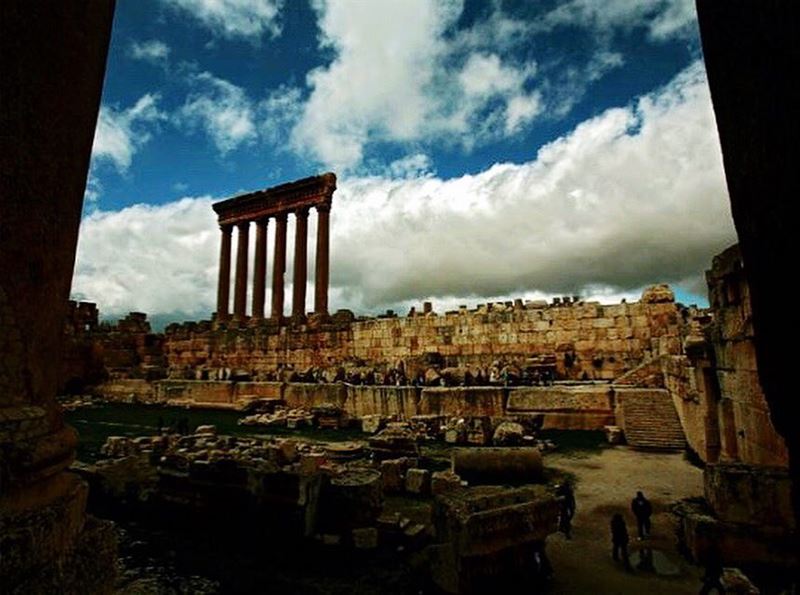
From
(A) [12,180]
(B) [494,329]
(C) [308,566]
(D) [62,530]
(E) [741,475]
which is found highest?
(B) [494,329]

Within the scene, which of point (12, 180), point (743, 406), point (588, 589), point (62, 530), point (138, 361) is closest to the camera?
point (12, 180)

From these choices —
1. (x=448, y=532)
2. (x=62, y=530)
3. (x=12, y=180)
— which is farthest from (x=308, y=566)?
(x=12, y=180)

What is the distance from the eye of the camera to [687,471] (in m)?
10.1

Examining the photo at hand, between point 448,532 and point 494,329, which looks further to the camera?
point 494,329

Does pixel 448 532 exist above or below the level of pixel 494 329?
below

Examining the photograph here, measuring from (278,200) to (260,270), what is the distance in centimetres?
468

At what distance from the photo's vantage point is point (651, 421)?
13.4 meters

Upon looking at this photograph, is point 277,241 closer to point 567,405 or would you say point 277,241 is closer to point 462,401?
point 462,401

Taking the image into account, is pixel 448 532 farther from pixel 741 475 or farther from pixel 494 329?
pixel 494 329

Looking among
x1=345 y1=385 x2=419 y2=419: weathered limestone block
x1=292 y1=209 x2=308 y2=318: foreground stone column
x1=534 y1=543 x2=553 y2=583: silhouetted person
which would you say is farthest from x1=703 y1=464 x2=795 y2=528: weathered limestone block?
x1=292 y1=209 x2=308 y2=318: foreground stone column

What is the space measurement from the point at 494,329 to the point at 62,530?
20417 mm

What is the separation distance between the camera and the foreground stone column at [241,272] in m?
32.7

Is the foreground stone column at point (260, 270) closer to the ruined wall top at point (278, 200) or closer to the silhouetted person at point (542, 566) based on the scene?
the ruined wall top at point (278, 200)

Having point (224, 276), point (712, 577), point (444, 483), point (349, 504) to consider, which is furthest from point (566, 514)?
point (224, 276)
